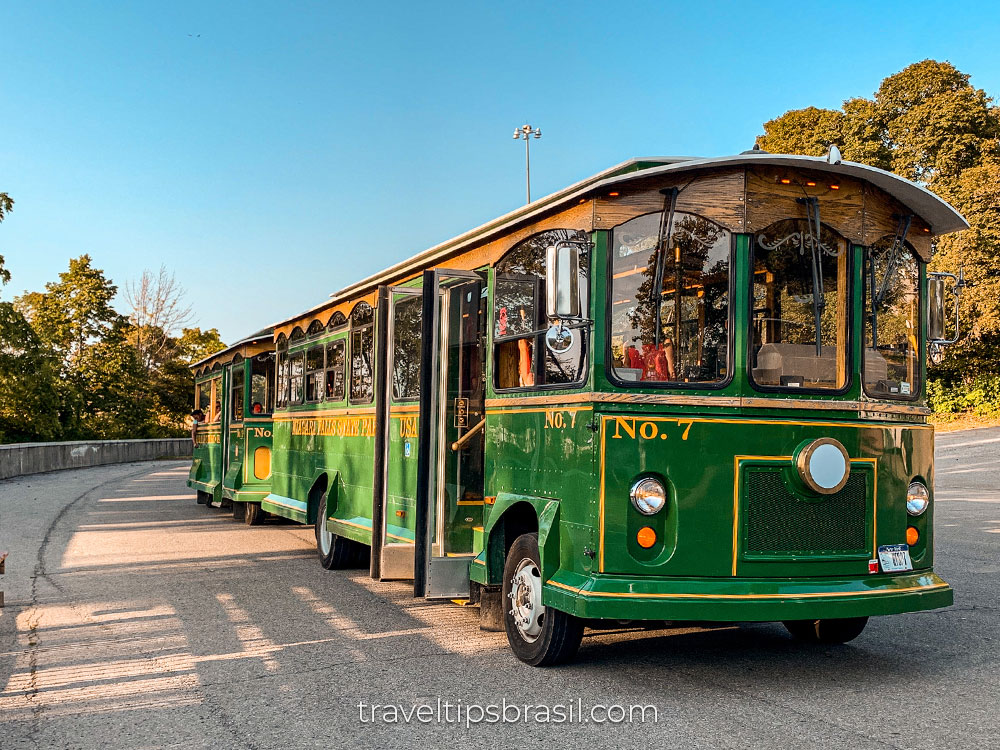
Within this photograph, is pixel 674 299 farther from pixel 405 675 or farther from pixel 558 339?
pixel 405 675

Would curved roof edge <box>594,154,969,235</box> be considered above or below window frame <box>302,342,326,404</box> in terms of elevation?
above

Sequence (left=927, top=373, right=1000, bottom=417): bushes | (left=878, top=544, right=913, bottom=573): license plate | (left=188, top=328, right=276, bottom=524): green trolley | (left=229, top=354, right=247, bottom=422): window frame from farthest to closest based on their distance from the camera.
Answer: (left=927, top=373, right=1000, bottom=417): bushes < (left=229, top=354, right=247, bottom=422): window frame < (left=188, top=328, right=276, bottom=524): green trolley < (left=878, top=544, right=913, bottom=573): license plate

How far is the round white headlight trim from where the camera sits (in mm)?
5969

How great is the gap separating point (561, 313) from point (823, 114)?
43650 mm

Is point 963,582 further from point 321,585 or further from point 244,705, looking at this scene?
point 244,705

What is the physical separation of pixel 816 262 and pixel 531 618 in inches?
110

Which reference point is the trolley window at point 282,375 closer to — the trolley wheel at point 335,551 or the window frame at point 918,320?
the trolley wheel at point 335,551

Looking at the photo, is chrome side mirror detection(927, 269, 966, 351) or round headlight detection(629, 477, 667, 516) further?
chrome side mirror detection(927, 269, 966, 351)

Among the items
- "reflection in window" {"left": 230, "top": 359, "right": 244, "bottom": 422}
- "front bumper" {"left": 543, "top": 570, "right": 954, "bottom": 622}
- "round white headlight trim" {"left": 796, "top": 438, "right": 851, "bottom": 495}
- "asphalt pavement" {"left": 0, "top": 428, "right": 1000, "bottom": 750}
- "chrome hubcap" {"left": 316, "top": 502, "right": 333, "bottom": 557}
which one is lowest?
"asphalt pavement" {"left": 0, "top": 428, "right": 1000, "bottom": 750}

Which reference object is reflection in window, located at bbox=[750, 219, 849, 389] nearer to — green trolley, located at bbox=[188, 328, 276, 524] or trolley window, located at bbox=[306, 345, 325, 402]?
trolley window, located at bbox=[306, 345, 325, 402]

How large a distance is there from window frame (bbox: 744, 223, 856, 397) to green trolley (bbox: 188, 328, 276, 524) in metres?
10.1

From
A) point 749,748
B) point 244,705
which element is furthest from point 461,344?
point 749,748

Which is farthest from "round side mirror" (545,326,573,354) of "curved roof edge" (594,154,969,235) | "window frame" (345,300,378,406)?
"window frame" (345,300,378,406)

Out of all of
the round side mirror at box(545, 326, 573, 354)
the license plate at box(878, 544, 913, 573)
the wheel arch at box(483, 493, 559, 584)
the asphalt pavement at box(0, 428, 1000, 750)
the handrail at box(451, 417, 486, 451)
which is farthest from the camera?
the handrail at box(451, 417, 486, 451)
